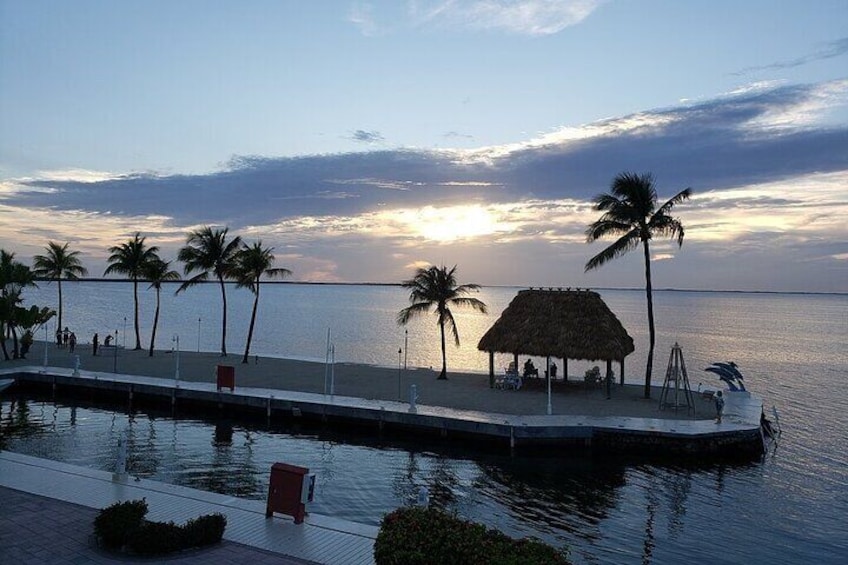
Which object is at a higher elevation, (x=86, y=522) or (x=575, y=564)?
(x=86, y=522)

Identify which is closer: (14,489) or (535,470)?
(14,489)

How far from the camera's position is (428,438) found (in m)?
26.0

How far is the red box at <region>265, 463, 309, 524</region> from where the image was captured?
42.5ft

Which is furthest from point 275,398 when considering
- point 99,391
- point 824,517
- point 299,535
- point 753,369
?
point 753,369

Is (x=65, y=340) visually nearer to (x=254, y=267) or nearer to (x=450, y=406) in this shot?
(x=254, y=267)

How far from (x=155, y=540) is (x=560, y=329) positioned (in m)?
24.3

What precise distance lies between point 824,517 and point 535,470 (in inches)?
345

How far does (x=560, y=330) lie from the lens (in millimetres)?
32219

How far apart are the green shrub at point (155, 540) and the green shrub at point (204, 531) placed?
126mm

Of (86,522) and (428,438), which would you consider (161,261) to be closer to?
(428,438)

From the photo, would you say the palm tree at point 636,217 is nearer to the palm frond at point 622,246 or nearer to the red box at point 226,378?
the palm frond at point 622,246

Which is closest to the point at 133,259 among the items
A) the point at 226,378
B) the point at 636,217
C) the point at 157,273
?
the point at 157,273

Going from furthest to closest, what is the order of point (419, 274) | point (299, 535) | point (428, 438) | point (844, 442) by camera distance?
point (419, 274)
point (844, 442)
point (428, 438)
point (299, 535)

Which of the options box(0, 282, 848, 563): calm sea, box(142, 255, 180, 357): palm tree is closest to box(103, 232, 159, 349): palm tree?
box(142, 255, 180, 357): palm tree
